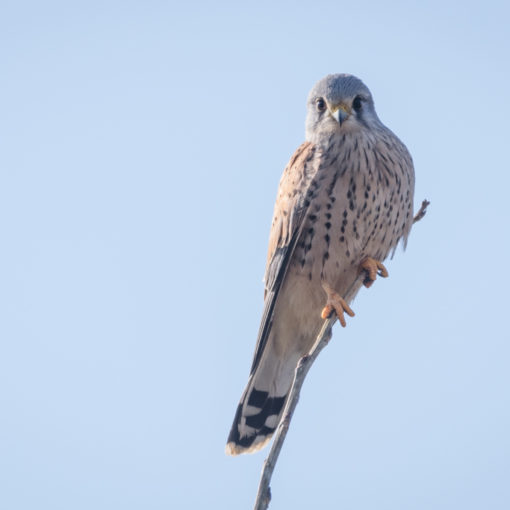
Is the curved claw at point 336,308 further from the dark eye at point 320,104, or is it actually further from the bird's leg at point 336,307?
the dark eye at point 320,104

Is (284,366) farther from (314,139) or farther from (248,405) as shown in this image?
(314,139)

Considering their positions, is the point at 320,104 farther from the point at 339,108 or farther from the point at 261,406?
the point at 261,406

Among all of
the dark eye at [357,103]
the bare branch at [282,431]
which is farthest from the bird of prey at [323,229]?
the bare branch at [282,431]

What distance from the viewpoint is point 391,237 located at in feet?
15.6

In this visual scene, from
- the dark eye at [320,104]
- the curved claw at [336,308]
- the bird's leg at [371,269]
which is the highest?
the dark eye at [320,104]

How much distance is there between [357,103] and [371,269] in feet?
3.29

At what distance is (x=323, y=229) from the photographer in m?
4.66

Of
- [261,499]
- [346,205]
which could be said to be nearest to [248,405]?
[346,205]

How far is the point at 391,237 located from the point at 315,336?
76cm

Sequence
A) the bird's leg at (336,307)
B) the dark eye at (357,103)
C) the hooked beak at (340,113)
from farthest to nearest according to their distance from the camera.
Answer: the dark eye at (357,103) < the hooked beak at (340,113) < the bird's leg at (336,307)

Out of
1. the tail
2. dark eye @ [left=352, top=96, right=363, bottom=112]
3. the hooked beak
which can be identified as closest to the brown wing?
the tail

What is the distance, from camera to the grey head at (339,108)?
190 inches

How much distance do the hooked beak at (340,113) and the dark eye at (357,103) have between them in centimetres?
8

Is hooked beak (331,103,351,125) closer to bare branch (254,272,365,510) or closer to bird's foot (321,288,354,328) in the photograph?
bird's foot (321,288,354,328)
